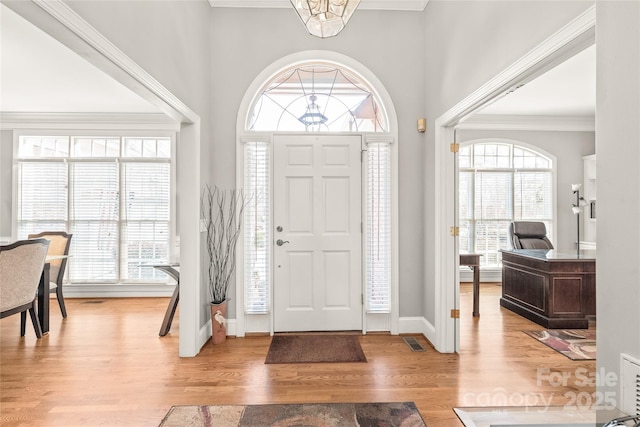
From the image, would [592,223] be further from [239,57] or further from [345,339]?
[239,57]

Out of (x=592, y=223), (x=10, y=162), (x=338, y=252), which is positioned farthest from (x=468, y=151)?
(x=10, y=162)

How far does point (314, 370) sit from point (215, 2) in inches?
144

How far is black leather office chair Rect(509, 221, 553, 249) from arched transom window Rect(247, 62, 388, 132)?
10.4 feet

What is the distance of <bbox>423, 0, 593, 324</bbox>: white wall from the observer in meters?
1.96

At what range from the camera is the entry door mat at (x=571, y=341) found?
324 cm

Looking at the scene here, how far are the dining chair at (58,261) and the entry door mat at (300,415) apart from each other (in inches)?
118

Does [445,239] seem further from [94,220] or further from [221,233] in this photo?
[94,220]

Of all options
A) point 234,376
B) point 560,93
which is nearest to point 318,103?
point 234,376

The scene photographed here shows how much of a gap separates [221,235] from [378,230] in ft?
5.40

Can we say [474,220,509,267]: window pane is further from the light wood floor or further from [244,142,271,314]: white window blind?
Answer: [244,142,271,314]: white window blind

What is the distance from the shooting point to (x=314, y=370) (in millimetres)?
2896

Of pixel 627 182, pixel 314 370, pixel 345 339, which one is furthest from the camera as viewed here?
pixel 345 339

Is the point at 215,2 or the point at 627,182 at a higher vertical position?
the point at 215,2

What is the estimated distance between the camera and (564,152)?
6.64m
